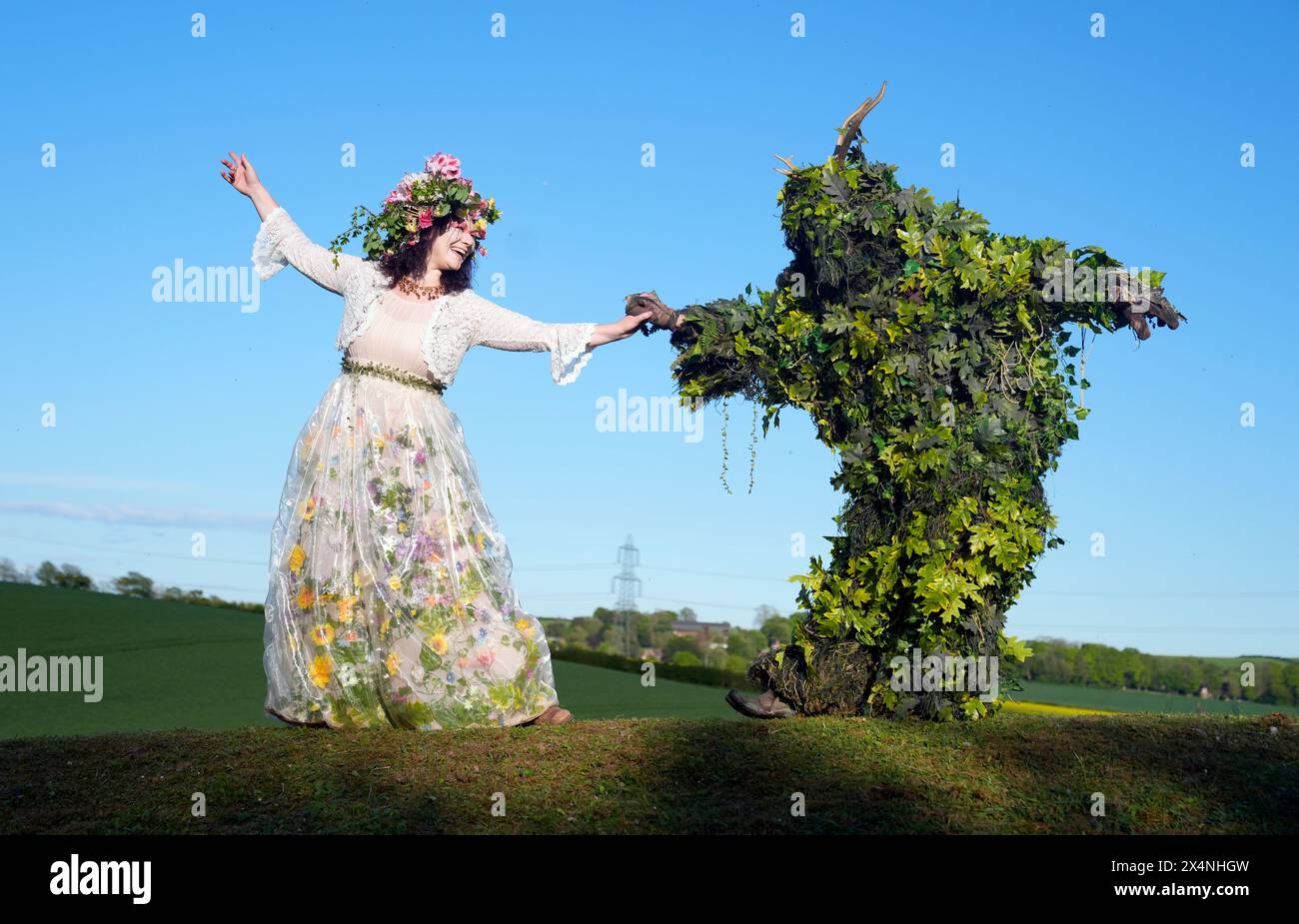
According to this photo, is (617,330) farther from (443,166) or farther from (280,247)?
(280,247)

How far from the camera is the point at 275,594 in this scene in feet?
23.8

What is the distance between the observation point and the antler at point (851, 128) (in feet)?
24.6

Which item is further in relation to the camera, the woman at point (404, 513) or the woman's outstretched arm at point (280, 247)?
the woman's outstretched arm at point (280, 247)

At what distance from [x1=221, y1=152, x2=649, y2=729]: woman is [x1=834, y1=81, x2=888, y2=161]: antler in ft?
6.26

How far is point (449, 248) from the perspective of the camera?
24.4 feet

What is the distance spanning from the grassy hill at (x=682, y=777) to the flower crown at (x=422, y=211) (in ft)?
10.4

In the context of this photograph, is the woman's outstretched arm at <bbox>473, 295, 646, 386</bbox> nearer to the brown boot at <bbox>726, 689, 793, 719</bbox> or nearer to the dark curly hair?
the dark curly hair

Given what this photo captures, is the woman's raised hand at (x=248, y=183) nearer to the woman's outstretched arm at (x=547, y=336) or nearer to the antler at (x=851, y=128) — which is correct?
the woman's outstretched arm at (x=547, y=336)

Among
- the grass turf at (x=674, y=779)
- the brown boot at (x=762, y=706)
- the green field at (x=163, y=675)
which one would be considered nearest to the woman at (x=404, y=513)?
the grass turf at (x=674, y=779)
